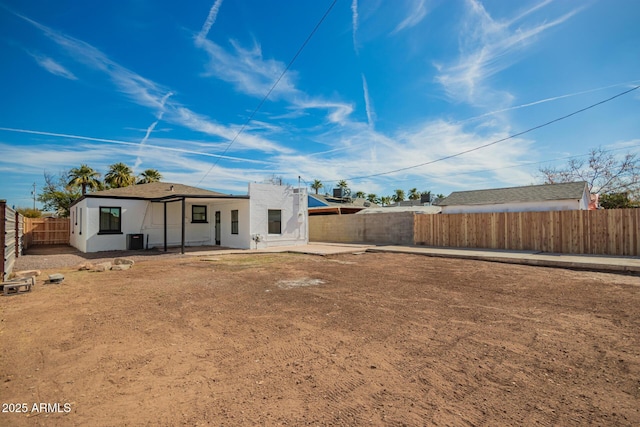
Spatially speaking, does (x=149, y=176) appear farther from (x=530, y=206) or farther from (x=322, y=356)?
(x=322, y=356)

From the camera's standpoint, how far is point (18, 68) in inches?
349

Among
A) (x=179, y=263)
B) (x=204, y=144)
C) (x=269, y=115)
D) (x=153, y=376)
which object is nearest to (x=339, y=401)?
(x=153, y=376)

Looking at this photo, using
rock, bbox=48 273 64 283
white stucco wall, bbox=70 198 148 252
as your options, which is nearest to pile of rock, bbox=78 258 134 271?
rock, bbox=48 273 64 283

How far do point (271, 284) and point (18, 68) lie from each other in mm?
10000

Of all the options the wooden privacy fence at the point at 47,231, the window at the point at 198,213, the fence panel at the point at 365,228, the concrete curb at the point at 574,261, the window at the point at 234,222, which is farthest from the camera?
the wooden privacy fence at the point at 47,231

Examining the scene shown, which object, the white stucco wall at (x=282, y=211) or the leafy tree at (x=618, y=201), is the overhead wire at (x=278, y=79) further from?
the leafy tree at (x=618, y=201)

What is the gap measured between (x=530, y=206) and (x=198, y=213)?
2024cm

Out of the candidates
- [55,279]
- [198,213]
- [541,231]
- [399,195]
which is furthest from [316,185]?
[55,279]

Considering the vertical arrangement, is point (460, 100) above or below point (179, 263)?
above

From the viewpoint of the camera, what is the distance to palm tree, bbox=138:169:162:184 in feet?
108

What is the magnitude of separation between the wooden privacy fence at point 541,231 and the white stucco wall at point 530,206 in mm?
5772

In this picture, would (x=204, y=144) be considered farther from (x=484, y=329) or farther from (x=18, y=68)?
(x=484, y=329)

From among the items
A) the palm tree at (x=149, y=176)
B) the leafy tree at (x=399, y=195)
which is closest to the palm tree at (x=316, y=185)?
the leafy tree at (x=399, y=195)

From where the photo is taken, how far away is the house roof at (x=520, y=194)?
17406 mm
